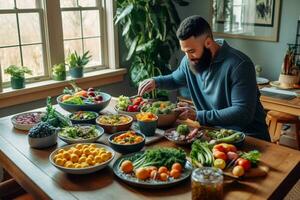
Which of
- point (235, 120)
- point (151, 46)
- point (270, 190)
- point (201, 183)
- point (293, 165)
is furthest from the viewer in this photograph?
point (151, 46)

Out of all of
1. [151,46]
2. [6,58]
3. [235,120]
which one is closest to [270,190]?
[235,120]

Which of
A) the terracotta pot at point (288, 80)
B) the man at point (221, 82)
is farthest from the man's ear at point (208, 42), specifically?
the terracotta pot at point (288, 80)

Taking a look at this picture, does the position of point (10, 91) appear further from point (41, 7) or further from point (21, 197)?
point (21, 197)

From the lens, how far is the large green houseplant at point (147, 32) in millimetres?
3348

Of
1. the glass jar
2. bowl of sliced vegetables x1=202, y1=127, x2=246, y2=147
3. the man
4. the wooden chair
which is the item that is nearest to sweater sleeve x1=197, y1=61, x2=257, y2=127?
the man

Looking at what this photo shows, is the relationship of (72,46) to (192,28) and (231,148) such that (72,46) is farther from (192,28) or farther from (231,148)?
(231,148)

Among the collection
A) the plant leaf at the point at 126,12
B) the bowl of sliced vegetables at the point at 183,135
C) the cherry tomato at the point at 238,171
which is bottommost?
the cherry tomato at the point at 238,171

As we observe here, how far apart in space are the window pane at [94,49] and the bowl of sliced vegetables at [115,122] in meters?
1.83

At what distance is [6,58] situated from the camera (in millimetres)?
3020

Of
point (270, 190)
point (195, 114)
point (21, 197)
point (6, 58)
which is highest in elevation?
point (6, 58)

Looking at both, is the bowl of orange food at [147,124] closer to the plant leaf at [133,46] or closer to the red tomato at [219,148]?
the red tomato at [219,148]

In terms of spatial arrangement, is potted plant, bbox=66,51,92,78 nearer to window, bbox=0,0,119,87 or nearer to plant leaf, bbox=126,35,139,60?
window, bbox=0,0,119,87

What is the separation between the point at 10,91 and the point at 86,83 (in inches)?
30.2

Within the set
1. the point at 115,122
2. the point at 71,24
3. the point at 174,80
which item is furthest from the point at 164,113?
the point at 71,24
